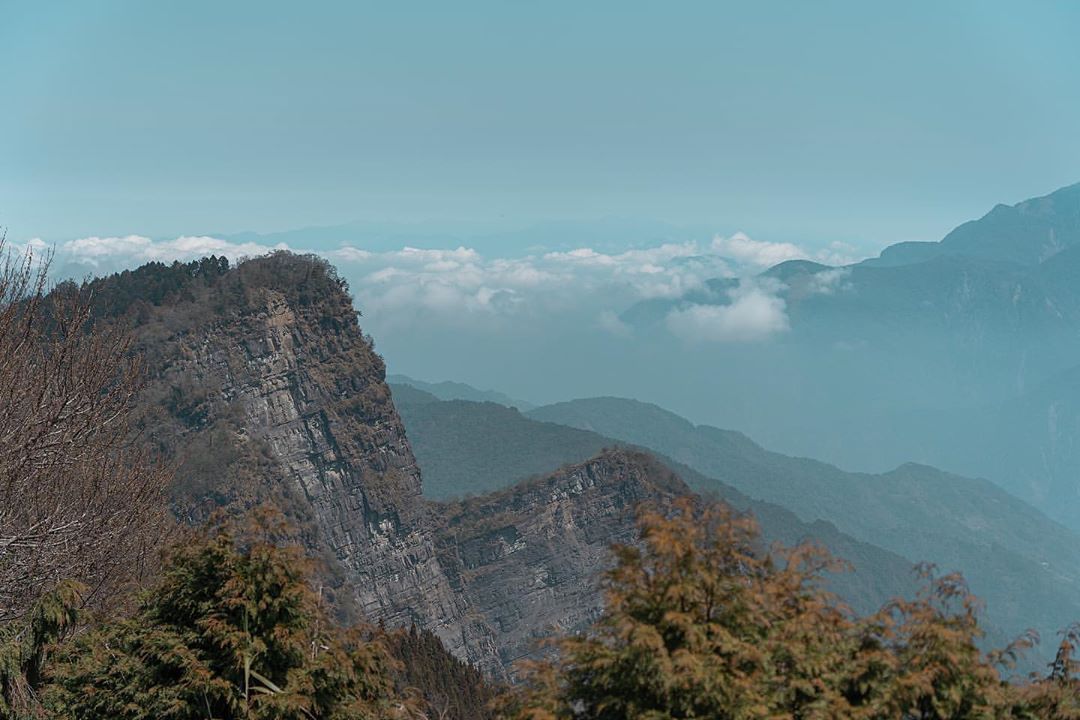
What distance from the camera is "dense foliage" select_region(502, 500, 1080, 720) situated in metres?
8.98

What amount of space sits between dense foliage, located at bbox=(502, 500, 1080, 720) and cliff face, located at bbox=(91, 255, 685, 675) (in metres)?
63.0

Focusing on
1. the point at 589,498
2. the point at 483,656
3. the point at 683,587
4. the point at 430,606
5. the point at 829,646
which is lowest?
the point at 483,656

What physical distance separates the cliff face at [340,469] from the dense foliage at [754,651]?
63.0 metres

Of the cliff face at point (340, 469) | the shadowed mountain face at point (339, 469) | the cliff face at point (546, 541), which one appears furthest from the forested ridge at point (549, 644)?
the cliff face at point (546, 541)

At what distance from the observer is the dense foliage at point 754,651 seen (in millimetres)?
8984

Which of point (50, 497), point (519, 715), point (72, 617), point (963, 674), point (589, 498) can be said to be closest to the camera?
point (963, 674)

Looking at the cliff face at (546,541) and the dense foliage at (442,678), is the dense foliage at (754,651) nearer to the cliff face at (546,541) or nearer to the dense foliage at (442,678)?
the dense foliage at (442,678)

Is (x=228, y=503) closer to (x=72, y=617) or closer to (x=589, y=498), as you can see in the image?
(x=589, y=498)

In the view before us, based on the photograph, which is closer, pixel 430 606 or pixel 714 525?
pixel 714 525

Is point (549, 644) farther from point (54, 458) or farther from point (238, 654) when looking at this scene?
point (54, 458)

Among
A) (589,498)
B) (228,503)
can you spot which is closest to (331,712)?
(228,503)

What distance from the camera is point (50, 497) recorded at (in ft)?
82.0

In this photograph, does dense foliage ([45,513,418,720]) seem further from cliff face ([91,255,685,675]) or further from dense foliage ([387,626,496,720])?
cliff face ([91,255,685,675])

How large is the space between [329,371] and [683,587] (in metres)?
81.0
